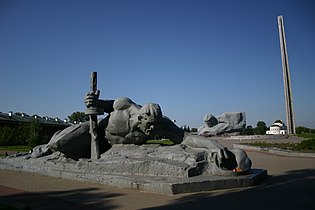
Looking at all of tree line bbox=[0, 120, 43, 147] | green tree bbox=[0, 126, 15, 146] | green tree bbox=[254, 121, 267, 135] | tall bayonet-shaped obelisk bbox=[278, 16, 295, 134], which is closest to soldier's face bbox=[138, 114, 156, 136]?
tree line bbox=[0, 120, 43, 147]

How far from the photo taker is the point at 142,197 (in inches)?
223

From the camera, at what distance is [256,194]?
587cm

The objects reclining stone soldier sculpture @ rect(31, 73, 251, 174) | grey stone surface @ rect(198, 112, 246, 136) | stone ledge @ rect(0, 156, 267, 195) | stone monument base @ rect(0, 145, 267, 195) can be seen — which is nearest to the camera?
stone ledge @ rect(0, 156, 267, 195)

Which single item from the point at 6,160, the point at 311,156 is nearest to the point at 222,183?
the point at 6,160

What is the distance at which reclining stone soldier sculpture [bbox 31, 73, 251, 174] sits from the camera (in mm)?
7160

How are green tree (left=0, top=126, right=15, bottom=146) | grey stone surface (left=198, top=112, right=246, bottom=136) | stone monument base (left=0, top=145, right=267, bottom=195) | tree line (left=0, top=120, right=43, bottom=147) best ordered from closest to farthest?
stone monument base (left=0, top=145, right=267, bottom=195)
tree line (left=0, top=120, right=43, bottom=147)
green tree (left=0, top=126, right=15, bottom=146)
grey stone surface (left=198, top=112, right=246, bottom=136)

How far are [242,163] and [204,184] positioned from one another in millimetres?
1452

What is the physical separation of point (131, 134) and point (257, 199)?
12.9ft

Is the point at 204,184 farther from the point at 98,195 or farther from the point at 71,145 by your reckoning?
the point at 71,145

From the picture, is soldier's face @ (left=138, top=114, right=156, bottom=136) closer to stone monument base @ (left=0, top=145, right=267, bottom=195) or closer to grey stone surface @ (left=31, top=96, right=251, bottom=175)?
grey stone surface @ (left=31, top=96, right=251, bottom=175)

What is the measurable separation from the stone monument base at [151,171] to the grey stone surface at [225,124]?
3124 cm

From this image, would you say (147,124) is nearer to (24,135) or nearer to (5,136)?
(5,136)

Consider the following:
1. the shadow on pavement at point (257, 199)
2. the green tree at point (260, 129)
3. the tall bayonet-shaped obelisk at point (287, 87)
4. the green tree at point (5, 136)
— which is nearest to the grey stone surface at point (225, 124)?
the tall bayonet-shaped obelisk at point (287, 87)

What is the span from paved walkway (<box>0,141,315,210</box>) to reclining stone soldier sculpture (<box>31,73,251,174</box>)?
97 cm
